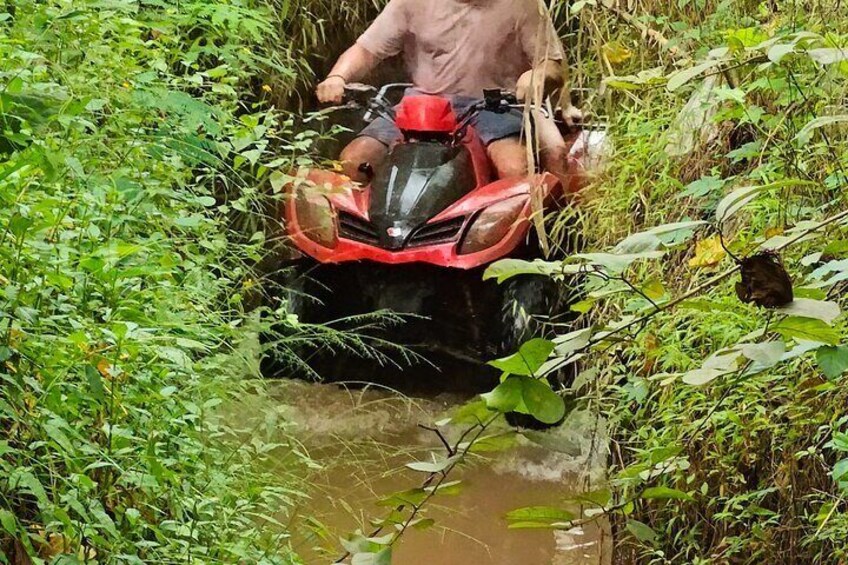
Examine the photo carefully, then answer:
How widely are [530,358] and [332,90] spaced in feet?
7.43

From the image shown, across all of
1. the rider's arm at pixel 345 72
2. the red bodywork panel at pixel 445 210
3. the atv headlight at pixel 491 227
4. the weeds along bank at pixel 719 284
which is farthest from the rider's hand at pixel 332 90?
the weeds along bank at pixel 719 284

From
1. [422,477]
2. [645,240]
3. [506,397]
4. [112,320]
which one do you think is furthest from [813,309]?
[422,477]

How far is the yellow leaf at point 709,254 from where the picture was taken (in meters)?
1.75

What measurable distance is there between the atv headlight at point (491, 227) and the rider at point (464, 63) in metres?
0.12

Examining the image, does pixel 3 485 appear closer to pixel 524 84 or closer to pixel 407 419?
pixel 407 419

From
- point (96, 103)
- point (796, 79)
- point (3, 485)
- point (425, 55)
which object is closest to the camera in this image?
point (3, 485)

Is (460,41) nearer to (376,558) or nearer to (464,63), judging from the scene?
(464,63)

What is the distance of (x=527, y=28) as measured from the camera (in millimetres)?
2748

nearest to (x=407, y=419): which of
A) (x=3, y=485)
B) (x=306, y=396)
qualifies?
(x=306, y=396)

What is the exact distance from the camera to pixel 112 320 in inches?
51.2

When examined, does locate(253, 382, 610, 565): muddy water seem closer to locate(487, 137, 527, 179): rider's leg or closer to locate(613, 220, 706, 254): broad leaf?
locate(487, 137, 527, 179): rider's leg

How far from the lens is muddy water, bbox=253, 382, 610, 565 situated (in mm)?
2156

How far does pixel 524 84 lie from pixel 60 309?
5.72ft

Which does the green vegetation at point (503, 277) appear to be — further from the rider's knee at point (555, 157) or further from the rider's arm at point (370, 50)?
the rider's arm at point (370, 50)
